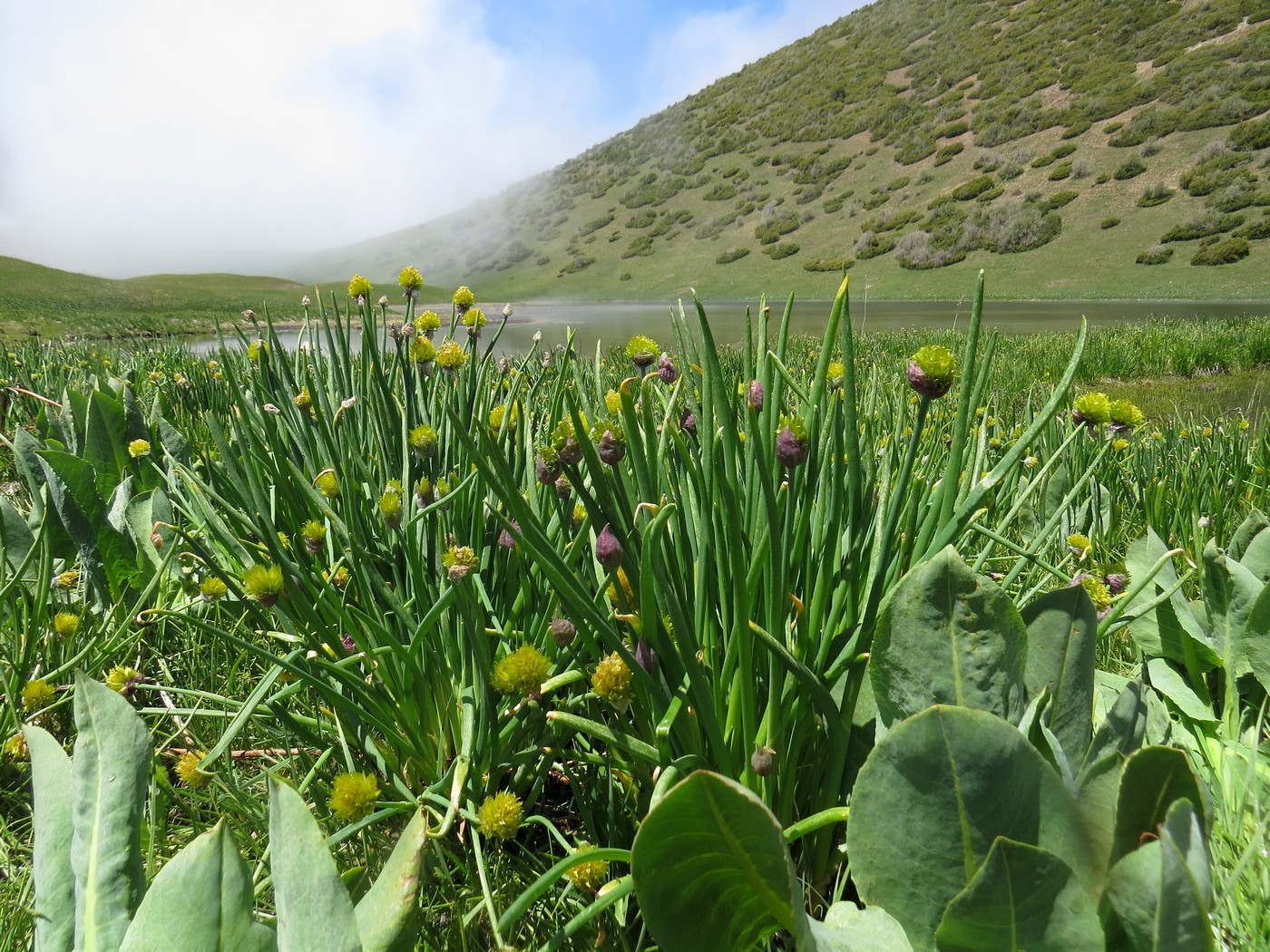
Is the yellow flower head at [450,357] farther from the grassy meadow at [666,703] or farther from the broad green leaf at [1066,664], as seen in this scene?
the broad green leaf at [1066,664]

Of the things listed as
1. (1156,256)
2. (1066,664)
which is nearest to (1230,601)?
(1066,664)

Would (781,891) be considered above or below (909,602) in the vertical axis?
below

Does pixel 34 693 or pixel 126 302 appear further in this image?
pixel 126 302

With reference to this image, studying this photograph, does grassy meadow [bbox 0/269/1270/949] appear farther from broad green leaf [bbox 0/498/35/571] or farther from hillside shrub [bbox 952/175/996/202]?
hillside shrub [bbox 952/175/996/202]

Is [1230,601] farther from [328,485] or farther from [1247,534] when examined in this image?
[328,485]

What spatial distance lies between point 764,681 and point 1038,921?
1.03 feet

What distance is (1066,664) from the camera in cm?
65

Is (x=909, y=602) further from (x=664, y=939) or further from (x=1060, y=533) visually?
(x=1060, y=533)

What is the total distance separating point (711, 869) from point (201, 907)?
36 cm

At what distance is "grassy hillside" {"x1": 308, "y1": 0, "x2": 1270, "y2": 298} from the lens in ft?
52.2

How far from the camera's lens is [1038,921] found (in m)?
0.47

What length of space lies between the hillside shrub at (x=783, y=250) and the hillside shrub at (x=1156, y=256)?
8.94 m

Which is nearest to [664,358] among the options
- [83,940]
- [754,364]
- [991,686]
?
[754,364]

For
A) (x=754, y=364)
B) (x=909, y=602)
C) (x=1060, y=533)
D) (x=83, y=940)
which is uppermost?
(x=754, y=364)
